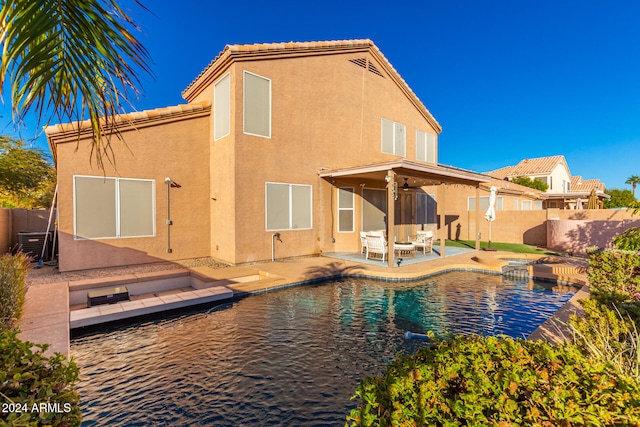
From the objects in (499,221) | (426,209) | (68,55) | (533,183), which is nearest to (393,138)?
(426,209)

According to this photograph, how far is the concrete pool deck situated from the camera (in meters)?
5.07

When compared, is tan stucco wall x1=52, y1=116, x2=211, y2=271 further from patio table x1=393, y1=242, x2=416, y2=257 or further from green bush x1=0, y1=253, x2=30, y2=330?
patio table x1=393, y1=242, x2=416, y2=257

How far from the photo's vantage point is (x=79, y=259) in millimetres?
9516

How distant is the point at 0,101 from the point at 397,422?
295cm

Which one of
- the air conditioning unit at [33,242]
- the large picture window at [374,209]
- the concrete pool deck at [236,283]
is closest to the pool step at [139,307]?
the concrete pool deck at [236,283]

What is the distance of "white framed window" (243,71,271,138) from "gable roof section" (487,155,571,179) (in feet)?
105

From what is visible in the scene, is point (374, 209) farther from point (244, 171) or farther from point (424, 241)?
point (244, 171)

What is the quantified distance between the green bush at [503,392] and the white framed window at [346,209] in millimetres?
11676

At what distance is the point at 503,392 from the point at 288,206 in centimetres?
1072

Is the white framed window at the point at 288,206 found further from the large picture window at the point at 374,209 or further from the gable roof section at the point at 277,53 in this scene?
the gable roof section at the point at 277,53

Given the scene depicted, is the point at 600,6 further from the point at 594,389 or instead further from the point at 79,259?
the point at 79,259

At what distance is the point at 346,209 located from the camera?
45.3ft

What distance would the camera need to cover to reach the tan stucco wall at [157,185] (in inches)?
368

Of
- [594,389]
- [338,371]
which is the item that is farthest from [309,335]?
[594,389]
